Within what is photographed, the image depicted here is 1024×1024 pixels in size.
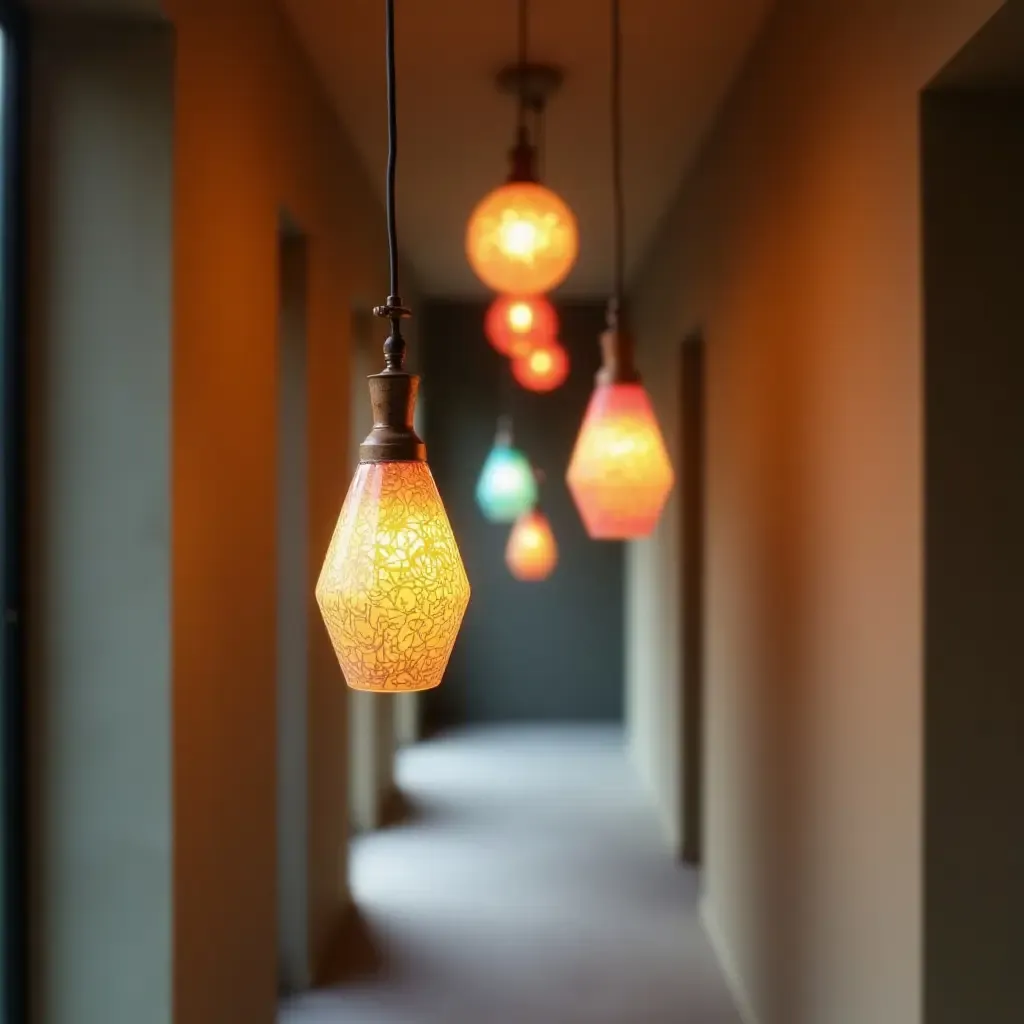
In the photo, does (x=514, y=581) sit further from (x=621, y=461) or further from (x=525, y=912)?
(x=621, y=461)

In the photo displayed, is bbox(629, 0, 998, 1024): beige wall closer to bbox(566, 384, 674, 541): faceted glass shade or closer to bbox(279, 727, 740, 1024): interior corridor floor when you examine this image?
bbox(279, 727, 740, 1024): interior corridor floor

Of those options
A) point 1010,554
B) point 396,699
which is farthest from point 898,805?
point 396,699

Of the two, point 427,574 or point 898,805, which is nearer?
point 427,574

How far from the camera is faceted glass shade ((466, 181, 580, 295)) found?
212 cm

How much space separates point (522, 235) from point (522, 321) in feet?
4.47

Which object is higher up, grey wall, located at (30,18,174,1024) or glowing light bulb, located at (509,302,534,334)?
glowing light bulb, located at (509,302,534,334)

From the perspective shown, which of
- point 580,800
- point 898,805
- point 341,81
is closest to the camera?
point 898,805

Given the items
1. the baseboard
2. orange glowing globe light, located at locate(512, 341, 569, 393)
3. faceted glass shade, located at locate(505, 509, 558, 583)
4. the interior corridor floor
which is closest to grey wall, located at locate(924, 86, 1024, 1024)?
the baseboard

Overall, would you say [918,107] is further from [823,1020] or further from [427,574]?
[823,1020]

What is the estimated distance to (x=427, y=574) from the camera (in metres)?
1.04

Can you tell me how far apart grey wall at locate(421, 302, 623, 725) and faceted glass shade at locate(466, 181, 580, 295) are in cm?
551

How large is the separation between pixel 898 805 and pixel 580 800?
13.1 ft

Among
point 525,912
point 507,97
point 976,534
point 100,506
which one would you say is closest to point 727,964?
point 525,912

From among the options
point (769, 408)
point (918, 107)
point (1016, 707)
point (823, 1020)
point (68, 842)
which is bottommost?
point (823, 1020)
